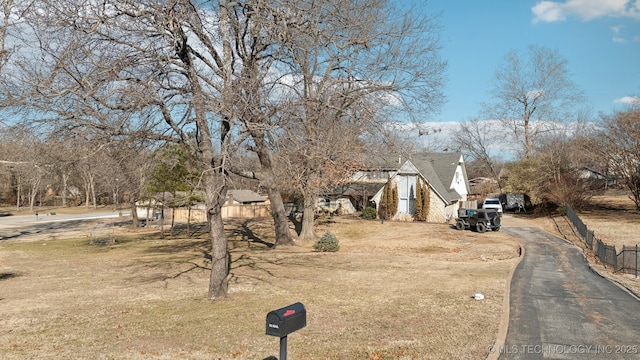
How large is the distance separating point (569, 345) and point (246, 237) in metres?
27.2

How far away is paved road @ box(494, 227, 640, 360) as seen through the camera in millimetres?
8555

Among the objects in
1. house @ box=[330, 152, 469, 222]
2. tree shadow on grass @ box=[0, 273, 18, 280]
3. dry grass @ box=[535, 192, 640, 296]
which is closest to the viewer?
dry grass @ box=[535, 192, 640, 296]

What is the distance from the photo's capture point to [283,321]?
215 inches

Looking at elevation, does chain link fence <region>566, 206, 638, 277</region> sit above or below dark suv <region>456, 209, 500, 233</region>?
below

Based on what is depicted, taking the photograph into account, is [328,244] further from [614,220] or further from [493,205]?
[493,205]

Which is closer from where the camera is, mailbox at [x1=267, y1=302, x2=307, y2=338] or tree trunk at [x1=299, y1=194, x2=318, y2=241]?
mailbox at [x1=267, y1=302, x2=307, y2=338]

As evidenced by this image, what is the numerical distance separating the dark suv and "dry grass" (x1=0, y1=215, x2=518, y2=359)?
12.7 ft

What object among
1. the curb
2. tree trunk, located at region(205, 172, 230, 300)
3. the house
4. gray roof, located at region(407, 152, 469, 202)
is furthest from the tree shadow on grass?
gray roof, located at region(407, 152, 469, 202)

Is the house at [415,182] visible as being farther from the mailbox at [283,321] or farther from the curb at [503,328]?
the mailbox at [283,321]

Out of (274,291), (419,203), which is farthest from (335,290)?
(419,203)

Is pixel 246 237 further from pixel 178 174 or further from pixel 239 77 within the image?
pixel 239 77

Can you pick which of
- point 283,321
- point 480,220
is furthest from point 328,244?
point 283,321

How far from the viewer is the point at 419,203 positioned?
40250 millimetres

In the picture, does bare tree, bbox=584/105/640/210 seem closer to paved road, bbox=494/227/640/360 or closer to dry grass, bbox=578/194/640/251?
dry grass, bbox=578/194/640/251
